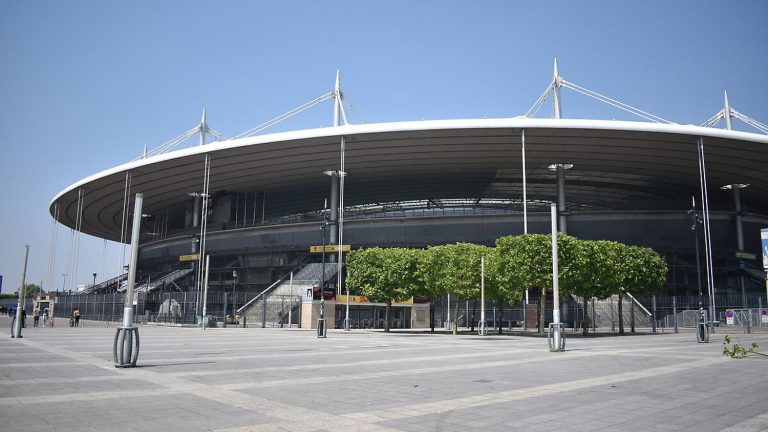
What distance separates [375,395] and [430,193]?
241 ft

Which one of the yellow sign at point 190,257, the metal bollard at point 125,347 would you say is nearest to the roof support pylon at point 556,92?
the yellow sign at point 190,257

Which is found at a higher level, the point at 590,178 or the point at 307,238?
the point at 590,178

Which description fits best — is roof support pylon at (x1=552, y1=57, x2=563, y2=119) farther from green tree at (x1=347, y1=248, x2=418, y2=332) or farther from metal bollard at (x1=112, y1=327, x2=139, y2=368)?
metal bollard at (x1=112, y1=327, x2=139, y2=368)

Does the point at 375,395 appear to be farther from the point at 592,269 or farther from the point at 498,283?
the point at 498,283

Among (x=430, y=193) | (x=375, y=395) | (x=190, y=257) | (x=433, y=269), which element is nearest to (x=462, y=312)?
(x=433, y=269)

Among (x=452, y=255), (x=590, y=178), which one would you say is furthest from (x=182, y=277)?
(x=590, y=178)

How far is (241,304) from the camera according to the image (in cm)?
6050

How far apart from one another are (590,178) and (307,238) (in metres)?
35.4

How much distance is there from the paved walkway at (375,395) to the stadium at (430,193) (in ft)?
119

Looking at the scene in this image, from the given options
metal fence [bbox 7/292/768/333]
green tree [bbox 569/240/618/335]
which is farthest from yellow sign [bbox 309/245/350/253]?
green tree [bbox 569/240/618/335]

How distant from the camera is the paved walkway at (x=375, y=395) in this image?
7773mm

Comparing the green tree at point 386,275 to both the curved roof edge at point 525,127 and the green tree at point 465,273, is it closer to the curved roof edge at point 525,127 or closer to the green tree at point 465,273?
the green tree at point 465,273

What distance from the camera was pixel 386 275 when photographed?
147 ft

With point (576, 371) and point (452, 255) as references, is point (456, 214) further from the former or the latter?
point (576, 371)
